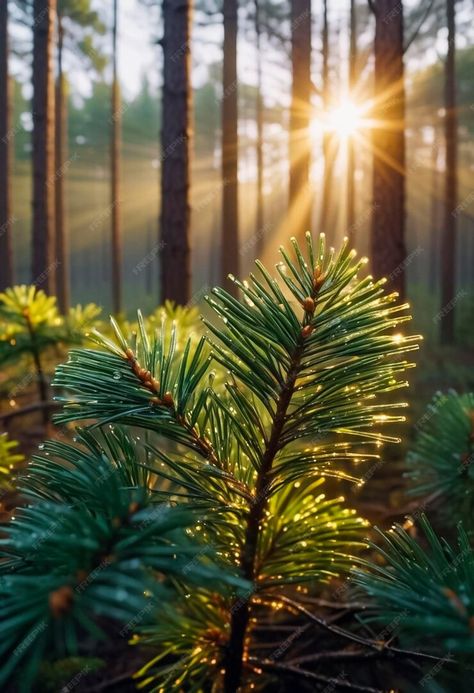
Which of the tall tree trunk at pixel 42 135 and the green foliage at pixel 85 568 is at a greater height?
the tall tree trunk at pixel 42 135

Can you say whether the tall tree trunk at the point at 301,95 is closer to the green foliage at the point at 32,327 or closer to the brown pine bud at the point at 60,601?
the green foliage at the point at 32,327

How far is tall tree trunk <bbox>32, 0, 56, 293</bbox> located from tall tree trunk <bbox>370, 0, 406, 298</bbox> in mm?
7528

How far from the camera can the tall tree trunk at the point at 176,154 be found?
609 centimetres

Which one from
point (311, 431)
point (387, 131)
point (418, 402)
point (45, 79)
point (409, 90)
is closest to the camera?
point (311, 431)

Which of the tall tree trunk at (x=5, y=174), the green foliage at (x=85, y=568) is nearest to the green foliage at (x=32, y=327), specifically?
the green foliage at (x=85, y=568)

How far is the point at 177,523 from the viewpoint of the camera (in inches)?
34.8

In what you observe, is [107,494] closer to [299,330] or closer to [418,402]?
[299,330]

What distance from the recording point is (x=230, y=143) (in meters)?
13.7

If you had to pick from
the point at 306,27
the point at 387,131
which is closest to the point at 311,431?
the point at 387,131

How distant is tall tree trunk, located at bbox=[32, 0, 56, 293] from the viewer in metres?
11.5

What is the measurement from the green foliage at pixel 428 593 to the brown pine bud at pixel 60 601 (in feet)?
1.49

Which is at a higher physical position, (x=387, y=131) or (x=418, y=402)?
(x=387, y=131)

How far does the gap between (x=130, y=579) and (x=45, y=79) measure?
1270 centimetres

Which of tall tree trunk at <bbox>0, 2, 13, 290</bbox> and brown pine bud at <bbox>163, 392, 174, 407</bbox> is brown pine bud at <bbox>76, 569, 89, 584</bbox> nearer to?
brown pine bud at <bbox>163, 392, 174, 407</bbox>
